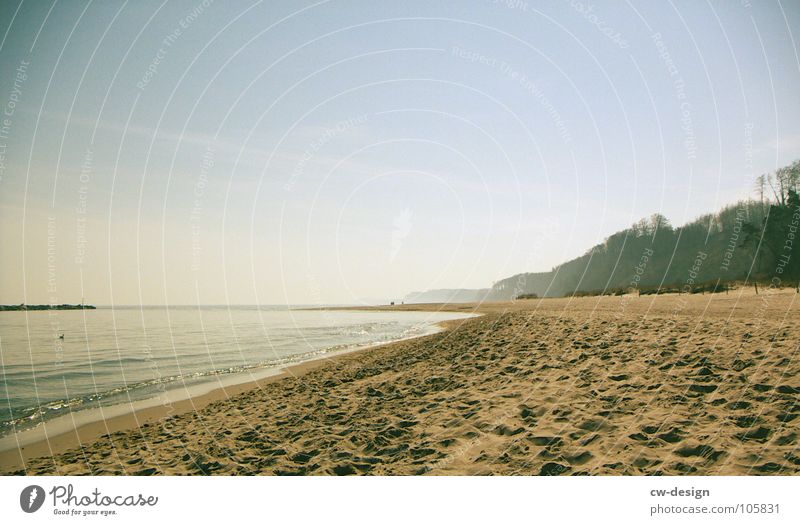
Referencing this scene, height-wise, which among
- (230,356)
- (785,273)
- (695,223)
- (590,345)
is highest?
(695,223)

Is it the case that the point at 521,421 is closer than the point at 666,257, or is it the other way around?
the point at 521,421

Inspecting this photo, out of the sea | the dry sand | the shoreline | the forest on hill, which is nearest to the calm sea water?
the sea

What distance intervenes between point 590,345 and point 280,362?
489 inches

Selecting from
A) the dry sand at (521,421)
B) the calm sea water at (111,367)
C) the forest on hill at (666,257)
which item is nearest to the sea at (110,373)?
the calm sea water at (111,367)

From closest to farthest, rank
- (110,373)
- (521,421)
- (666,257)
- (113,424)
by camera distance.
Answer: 1. (521,421)
2. (113,424)
3. (110,373)
4. (666,257)

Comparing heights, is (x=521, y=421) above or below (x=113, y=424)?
above

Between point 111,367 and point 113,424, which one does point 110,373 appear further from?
point 113,424

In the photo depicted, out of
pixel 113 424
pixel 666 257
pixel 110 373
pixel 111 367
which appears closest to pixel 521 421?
pixel 113 424

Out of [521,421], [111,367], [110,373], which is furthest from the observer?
[111,367]

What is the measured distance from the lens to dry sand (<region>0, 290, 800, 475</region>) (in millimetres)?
5062

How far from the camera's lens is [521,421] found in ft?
20.4

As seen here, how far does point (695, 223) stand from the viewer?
9338 cm
